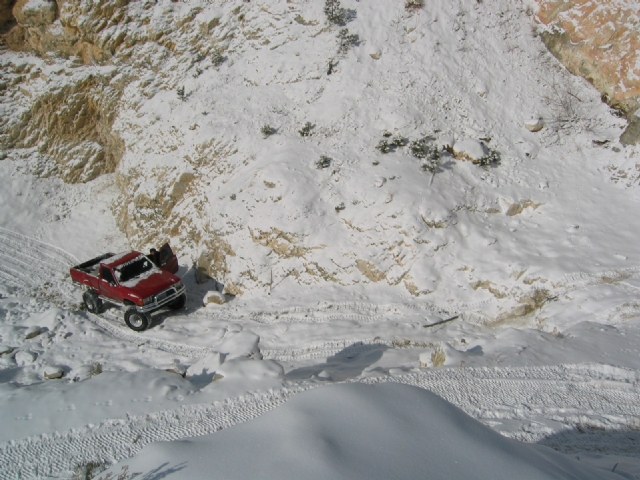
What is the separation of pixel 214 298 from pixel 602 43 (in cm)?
1486

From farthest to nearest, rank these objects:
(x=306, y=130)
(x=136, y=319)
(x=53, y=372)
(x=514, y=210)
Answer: (x=306, y=130) → (x=514, y=210) → (x=136, y=319) → (x=53, y=372)

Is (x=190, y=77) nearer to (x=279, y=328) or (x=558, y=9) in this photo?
(x=279, y=328)

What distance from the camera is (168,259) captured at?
13.2 m

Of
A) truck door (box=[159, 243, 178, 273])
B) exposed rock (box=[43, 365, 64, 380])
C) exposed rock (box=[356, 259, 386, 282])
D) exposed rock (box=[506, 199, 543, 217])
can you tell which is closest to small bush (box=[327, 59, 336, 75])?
exposed rock (box=[356, 259, 386, 282])

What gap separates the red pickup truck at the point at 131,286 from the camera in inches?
451

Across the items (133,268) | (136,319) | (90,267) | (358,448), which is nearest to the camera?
(358,448)

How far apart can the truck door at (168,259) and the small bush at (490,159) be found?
9.70 metres

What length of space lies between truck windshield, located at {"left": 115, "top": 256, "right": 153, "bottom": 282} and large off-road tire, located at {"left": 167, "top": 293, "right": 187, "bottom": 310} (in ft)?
3.86

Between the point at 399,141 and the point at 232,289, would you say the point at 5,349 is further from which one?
the point at 399,141

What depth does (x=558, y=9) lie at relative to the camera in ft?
52.1

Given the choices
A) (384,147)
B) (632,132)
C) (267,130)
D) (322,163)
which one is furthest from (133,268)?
(632,132)

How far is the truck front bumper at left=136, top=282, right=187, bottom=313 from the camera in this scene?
37.4 ft

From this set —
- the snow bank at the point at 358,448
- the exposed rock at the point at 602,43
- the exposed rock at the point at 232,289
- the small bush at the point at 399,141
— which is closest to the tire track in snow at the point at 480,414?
the snow bank at the point at 358,448

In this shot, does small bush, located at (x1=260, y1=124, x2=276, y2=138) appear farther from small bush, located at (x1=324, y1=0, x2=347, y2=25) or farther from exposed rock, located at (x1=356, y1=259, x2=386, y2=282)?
exposed rock, located at (x1=356, y1=259, x2=386, y2=282)
